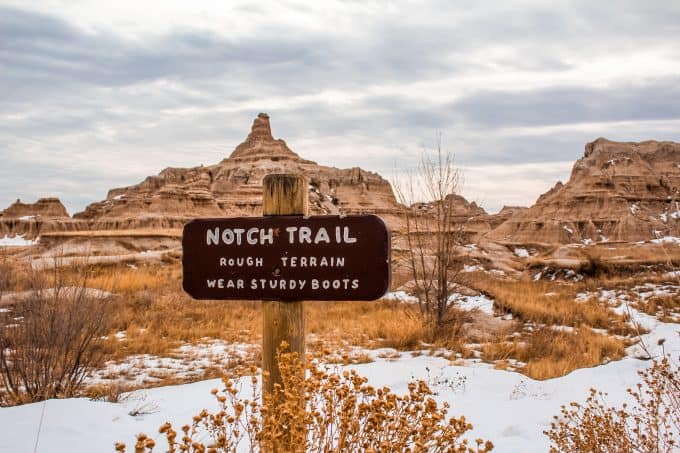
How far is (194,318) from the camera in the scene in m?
8.48

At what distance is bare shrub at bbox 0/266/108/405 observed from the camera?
4.03 m

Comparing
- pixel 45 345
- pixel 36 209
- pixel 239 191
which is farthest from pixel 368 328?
pixel 36 209

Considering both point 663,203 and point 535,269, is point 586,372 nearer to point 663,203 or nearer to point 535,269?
point 535,269

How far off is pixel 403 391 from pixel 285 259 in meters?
2.63

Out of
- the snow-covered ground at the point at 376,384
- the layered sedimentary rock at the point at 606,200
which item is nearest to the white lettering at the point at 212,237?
the snow-covered ground at the point at 376,384

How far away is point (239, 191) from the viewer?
80.6m

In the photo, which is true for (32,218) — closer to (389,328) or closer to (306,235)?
(389,328)

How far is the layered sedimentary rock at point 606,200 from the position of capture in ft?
192

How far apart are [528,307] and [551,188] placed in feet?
282

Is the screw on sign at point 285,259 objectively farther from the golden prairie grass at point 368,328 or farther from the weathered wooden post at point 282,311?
the golden prairie grass at point 368,328

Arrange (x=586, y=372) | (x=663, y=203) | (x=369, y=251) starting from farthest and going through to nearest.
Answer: (x=663, y=203) → (x=586, y=372) → (x=369, y=251)

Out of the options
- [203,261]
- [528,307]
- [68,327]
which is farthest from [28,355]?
[528,307]

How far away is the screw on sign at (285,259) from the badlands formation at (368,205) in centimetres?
3291

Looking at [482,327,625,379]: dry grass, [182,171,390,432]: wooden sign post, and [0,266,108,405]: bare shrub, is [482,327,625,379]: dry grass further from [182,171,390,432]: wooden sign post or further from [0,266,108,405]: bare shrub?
[0,266,108,405]: bare shrub
